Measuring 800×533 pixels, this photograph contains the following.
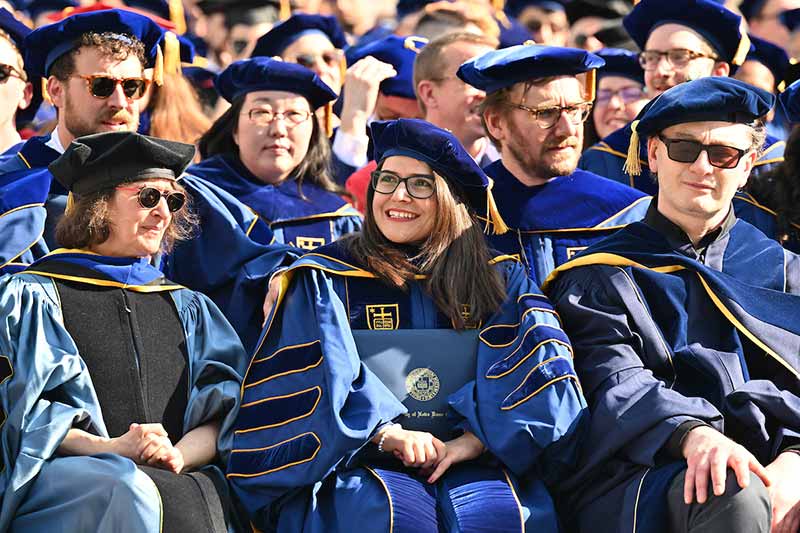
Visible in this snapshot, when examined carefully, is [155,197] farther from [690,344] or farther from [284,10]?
[284,10]

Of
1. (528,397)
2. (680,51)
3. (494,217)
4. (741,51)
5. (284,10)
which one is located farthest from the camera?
(284,10)

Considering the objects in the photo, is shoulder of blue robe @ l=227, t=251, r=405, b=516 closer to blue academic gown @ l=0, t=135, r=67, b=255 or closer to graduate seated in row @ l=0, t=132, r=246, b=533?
graduate seated in row @ l=0, t=132, r=246, b=533

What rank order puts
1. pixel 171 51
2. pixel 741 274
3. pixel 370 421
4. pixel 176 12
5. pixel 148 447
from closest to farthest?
pixel 148 447
pixel 370 421
pixel 741 274
pixel 171 51
pixel 176 12

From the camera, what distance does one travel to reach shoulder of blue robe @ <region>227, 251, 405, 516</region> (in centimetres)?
522

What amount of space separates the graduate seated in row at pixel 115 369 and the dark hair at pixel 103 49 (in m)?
1.17

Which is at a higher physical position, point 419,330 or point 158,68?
point 158,68

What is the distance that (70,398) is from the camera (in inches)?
206

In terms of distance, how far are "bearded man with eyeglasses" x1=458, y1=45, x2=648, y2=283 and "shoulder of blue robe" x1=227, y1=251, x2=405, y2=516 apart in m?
1.14

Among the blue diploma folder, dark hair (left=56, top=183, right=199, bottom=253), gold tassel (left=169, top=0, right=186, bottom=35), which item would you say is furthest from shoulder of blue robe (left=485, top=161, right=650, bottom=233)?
gold tassel (left=169, top=0, right=186, bottom=35)

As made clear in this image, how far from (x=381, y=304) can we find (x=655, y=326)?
1.04 m

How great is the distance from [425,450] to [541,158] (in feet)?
5.87

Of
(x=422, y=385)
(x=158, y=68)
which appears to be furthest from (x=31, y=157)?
(x=422, y=385)

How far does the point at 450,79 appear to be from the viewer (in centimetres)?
754

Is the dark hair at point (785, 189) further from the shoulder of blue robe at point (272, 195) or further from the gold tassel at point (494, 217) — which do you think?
the shoulder of blue robe at point (272, 195)
